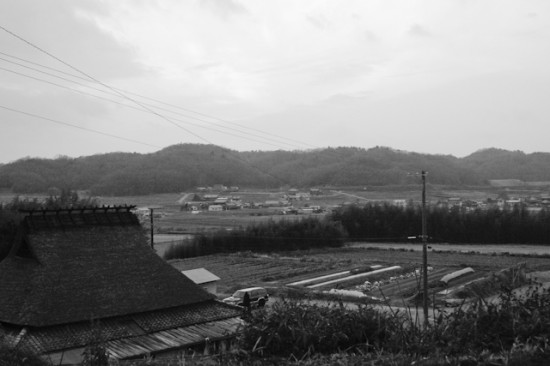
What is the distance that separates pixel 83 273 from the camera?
14180mm

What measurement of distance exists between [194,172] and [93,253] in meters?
54.1

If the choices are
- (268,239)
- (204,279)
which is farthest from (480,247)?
(204,279)

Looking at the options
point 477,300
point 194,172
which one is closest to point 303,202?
point 194,172

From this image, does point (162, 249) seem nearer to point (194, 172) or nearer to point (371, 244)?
→ point (371, 244)

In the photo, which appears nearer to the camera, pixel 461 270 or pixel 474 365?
pixel 474 365

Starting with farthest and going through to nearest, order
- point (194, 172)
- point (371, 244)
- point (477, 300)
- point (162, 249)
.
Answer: point (194, 172), point (371, 244), point (162, 249), point (477, 300)

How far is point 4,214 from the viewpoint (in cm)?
2881

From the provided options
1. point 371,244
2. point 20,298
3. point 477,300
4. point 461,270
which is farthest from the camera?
point 371,244

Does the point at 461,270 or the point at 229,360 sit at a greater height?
the point at 229,360

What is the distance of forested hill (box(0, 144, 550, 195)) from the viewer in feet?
184

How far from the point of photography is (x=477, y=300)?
5.21m

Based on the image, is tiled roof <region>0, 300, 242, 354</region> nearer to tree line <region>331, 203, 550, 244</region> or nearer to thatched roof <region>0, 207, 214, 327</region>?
thatched roof <region>0, 207, 214, 327</region>

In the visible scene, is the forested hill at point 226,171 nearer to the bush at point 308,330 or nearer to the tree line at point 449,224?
the tree line at point 449,224

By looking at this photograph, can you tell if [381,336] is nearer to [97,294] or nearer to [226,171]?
[97,294]
